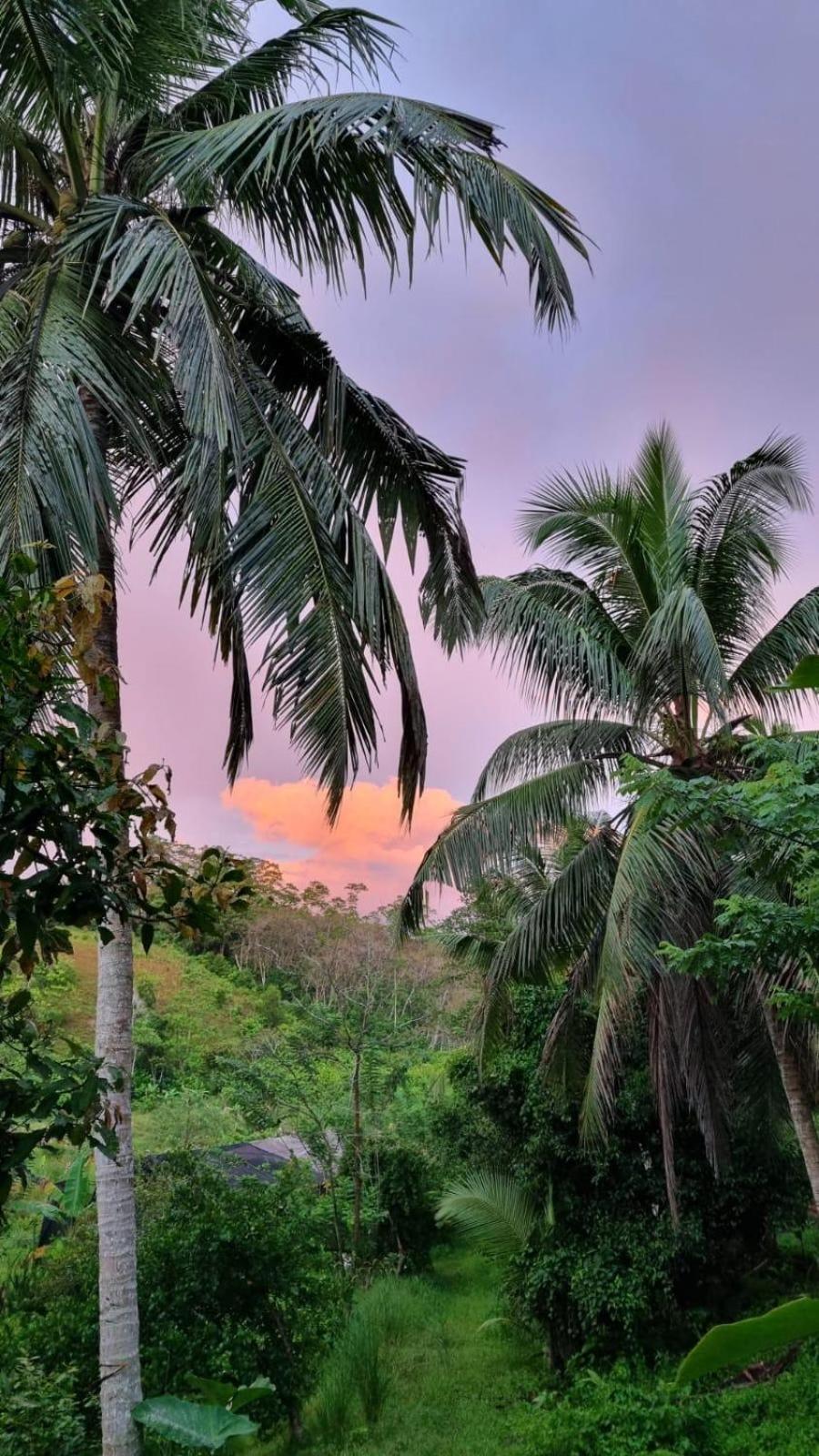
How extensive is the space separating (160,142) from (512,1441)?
8608 millimetres

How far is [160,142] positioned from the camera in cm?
474

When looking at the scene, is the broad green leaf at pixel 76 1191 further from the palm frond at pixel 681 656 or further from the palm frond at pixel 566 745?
the palm frond at pixel 681 656

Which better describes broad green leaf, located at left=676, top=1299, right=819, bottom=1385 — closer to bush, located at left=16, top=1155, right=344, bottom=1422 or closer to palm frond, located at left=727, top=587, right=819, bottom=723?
bush, located at left=16, top=1155, right=344, bottom=1422

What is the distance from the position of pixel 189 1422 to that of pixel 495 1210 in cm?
530

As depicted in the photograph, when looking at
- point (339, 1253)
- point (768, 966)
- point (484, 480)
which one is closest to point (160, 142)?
point (484, 480)

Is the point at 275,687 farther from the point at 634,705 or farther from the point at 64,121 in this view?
the point at 634,705

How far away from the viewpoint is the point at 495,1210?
8.48 meters

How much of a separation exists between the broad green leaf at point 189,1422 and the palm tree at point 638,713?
3269mm

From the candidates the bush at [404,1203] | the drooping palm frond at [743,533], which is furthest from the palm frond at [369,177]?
the bush at [404,1203]

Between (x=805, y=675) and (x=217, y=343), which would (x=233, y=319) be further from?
(x=805, y=675)

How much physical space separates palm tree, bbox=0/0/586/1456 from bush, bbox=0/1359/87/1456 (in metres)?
0.23

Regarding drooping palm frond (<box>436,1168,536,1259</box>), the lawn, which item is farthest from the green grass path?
drooping palm frond (<box>436,1168,536,1259</box>)

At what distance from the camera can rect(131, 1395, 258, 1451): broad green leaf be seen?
3736 millimetres

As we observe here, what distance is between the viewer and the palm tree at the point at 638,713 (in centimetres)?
668
